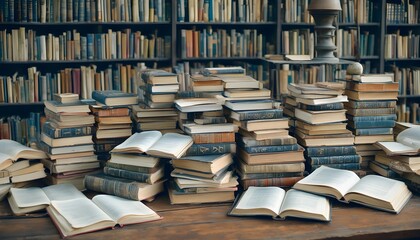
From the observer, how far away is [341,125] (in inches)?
87.4

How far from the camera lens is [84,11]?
4629mm

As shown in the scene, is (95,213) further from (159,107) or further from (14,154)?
(159,107)

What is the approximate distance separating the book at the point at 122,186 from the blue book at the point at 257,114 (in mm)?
356

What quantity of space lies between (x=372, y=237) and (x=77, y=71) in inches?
136

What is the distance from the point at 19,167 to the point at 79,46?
280 cm

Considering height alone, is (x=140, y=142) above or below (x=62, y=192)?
above

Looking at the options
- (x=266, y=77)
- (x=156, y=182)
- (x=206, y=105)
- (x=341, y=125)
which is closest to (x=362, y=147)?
(x=341, y=125)

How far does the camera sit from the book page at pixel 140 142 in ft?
6.26

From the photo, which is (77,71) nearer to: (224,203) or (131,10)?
(131,10)

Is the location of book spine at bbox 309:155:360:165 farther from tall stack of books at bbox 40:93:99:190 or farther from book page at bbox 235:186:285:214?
tall stack of books at bbox 40:93:99:190

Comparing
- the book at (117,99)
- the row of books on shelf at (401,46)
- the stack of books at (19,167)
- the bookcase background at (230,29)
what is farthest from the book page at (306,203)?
the row of books on shelf at (401,46)

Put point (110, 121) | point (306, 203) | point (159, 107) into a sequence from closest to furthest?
point (306, 203), point (110, 121), point (159, 107)

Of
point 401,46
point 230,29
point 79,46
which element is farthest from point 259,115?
point 401,46

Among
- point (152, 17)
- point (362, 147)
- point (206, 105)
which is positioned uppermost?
point (152, 17)
